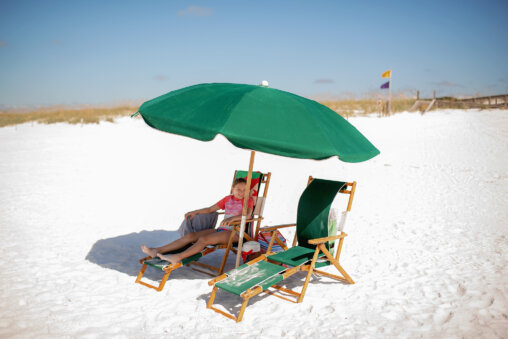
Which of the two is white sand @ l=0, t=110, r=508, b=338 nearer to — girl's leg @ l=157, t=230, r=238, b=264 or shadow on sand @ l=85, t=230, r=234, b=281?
shadow on sand @ l=85, t=230, r=234, b=281

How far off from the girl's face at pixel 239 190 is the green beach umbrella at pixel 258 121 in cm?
122

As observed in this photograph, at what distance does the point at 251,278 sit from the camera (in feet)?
12.2

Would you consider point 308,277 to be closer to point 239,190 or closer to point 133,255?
point 239,190

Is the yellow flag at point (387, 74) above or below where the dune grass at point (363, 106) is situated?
above

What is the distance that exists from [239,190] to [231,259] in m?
1.15

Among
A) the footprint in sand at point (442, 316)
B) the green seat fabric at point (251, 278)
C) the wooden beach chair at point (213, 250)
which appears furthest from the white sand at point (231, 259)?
the green seat fabric at point (251, 278)

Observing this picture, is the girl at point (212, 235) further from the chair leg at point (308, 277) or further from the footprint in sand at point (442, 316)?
the footprint in sand at point (442, 316)

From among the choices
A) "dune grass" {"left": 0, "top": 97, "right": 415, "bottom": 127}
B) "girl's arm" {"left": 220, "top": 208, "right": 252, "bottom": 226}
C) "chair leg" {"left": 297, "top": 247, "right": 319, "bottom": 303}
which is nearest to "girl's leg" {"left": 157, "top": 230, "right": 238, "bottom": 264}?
"girl's arm" {"left": 220, "top": 208, "right": 252, "bottom": 226}

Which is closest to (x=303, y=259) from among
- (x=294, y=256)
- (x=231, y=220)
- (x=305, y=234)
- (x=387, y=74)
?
(x=294, y=256)

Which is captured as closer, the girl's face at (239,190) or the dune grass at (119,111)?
the girl's face at (239,190)

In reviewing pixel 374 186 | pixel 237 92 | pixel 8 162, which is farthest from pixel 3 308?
pixel 8 162

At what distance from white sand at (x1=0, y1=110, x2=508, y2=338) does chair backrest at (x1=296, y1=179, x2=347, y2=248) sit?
1.97 ft

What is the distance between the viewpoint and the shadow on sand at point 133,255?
15.0 feet

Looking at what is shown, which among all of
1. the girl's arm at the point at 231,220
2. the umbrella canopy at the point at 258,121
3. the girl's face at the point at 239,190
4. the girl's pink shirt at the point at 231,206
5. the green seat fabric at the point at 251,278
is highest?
the umbrella canopy at the point at 258,121
